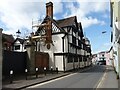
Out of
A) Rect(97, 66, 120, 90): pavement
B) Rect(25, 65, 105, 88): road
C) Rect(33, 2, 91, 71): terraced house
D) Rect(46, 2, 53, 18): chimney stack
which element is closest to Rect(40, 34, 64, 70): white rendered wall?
Rect(33, 2, 91, 71): terraced house

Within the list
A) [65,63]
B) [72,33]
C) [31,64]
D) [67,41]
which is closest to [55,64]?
[65,63]

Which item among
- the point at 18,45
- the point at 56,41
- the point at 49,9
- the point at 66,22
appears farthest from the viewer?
the point at 18,45

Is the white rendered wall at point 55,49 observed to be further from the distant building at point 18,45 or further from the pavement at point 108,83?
the pavement at point 108,83

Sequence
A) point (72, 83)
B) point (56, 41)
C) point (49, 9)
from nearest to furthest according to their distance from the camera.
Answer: point (72, 83), point (56, 41), point (49, 9)

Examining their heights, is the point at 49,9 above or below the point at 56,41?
above

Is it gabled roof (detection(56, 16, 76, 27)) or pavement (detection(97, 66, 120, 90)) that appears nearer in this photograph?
pavement (detection(97, 66, 120, 90))

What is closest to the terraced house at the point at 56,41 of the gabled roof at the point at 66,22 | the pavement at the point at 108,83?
the gabled roof at the point at 66,22

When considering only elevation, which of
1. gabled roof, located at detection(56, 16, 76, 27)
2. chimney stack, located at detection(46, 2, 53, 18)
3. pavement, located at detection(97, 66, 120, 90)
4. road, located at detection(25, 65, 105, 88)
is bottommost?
pavement, located at detection(97, 66, 120, 90)

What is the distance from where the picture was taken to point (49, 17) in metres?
41.5

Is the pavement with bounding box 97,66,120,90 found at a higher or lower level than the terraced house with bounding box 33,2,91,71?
lower

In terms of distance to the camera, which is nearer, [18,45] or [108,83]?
[108,83]

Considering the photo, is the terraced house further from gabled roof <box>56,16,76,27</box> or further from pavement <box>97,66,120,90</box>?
pavement <box>97,66,120,90</box>

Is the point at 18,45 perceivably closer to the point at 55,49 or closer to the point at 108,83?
the point at 55,49

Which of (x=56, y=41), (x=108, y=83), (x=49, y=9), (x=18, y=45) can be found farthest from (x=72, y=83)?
(x=18, y=45)
